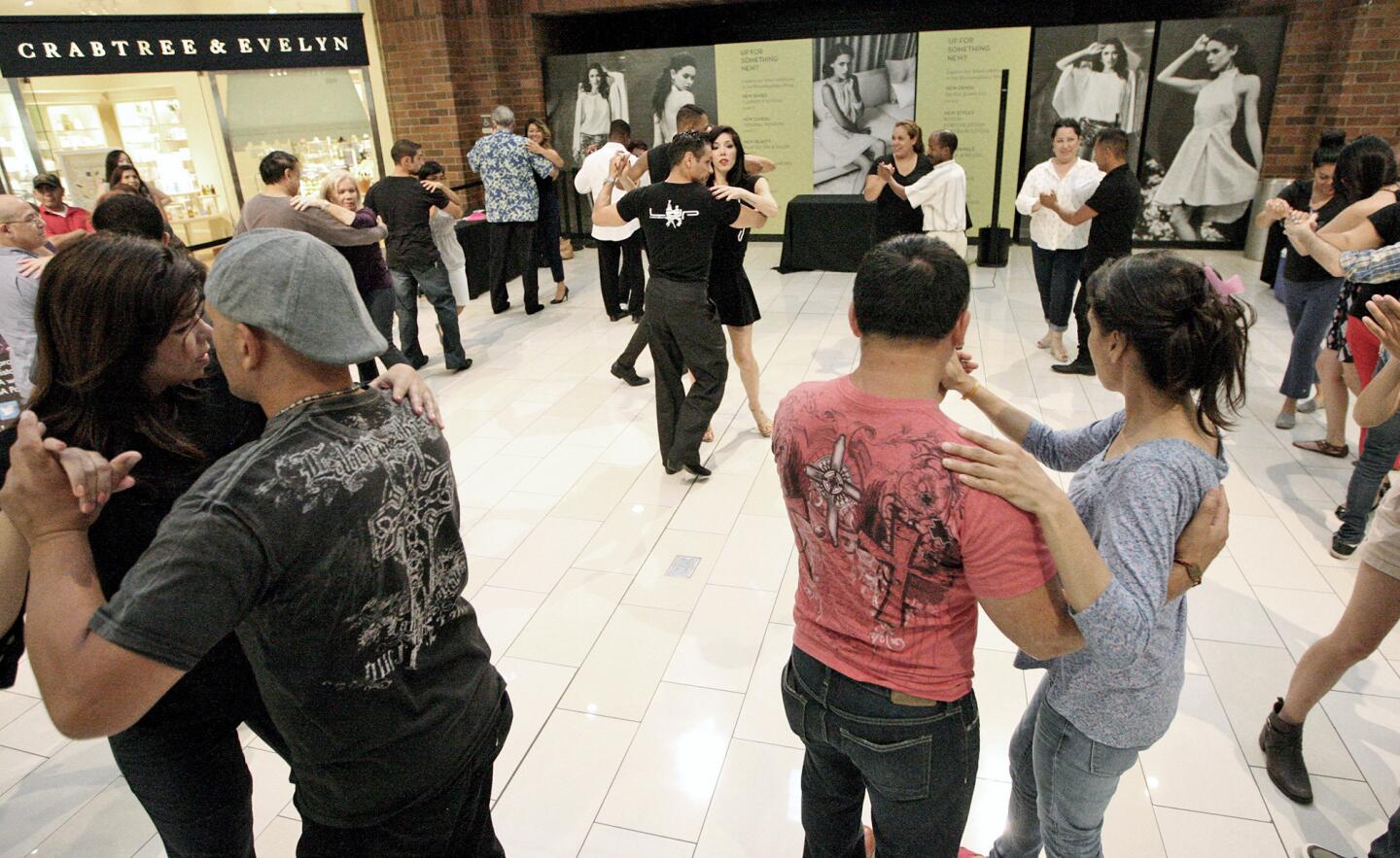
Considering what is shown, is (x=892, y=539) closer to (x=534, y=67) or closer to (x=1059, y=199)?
(x=1059, y=199)

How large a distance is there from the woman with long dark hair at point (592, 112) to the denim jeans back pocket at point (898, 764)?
9.01 metres

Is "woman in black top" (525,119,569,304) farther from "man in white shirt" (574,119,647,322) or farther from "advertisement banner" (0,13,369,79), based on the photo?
"advertisement banner" (0,13,369,79)

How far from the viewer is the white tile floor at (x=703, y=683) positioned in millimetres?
2209

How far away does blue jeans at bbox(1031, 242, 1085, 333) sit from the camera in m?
5.48

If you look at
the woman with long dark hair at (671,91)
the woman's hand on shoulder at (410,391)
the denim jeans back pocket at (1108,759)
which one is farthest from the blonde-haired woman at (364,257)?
the woman with long dark hair at (671,91)

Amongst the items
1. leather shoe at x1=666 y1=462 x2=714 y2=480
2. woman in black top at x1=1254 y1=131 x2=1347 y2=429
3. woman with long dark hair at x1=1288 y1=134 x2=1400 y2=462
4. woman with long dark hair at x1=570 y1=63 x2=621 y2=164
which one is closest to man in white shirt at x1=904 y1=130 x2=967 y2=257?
woman in black top at x1=1254 y1=131 x2=1347 y2=429

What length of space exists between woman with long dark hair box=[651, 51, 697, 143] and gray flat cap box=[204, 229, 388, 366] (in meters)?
8.64

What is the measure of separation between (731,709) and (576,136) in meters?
8.54

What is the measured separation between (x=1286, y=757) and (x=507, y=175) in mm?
6412

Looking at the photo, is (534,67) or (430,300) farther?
(534,67)

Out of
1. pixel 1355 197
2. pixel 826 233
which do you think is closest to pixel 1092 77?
pixel 826 233

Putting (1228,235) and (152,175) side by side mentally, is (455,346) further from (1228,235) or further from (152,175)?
(1228,235)

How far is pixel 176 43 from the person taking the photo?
5887 millimetres

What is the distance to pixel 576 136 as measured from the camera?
32.2 ft
